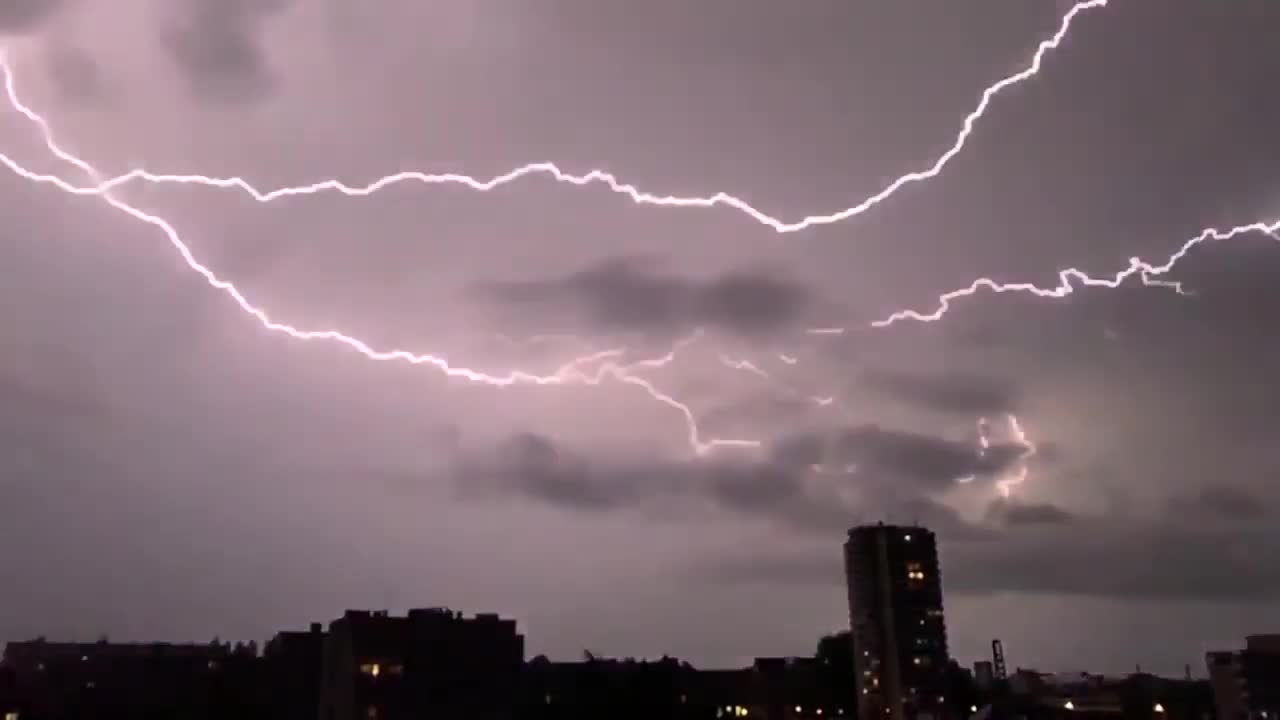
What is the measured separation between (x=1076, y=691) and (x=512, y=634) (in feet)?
172

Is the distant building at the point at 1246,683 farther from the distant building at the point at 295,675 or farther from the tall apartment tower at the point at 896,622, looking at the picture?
the distant building at the point at 295,675

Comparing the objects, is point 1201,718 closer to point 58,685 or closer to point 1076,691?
point 1076,691

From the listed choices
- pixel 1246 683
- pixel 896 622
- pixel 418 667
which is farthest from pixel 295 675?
pixel 1246 683

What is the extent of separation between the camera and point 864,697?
73.8 m

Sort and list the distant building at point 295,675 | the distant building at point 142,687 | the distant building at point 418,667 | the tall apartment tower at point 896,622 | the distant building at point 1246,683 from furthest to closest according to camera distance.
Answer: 1. the tall apartment tower at point 896,622
2. the distant building at point 1246,683
3. the distant building at point 295,675
4. the distant building at point 142,687
5. the distant building at point 418,667

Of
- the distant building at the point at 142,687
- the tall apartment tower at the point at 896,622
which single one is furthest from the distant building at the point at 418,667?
the tall apartment tower at the point at 896,622

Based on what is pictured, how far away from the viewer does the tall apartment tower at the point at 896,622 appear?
7356 centimetres

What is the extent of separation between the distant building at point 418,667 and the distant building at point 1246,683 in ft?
148

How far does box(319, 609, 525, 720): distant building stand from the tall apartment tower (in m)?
33.3

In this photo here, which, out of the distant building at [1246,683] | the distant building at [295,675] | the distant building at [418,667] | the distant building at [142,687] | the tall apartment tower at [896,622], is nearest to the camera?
the distant building at [418,667]

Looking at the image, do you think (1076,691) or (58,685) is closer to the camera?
(58,685)

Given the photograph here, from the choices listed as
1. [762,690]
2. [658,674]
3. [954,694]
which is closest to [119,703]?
[658,674]

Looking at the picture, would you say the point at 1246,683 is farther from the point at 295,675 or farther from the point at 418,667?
the point at 295,675

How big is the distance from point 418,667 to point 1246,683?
5001 centimetres
